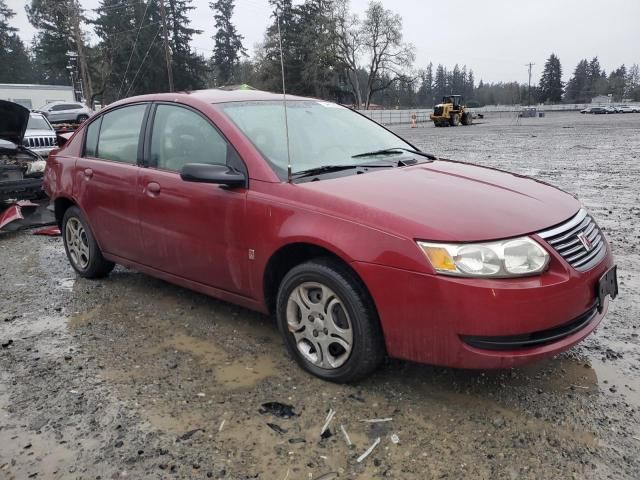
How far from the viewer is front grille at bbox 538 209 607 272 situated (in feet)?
8.60

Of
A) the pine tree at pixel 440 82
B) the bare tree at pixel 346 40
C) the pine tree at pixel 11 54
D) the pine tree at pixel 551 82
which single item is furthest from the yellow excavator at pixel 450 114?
the pine tree at pixel 440 82

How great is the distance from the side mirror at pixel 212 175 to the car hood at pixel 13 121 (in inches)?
228

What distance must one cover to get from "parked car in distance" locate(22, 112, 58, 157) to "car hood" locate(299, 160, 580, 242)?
31.5ft

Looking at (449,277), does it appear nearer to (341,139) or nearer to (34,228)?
(341,139)

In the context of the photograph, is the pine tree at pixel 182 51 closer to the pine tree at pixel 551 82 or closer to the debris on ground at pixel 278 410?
the debris on ground at pixel 278 410

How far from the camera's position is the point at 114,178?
4.21m

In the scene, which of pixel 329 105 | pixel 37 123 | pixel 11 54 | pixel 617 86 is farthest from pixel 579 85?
pixel 329 105

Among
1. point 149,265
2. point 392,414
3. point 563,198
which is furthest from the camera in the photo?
point 149,265

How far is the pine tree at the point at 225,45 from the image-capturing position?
72875 millimetres

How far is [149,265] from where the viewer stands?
4.11 m

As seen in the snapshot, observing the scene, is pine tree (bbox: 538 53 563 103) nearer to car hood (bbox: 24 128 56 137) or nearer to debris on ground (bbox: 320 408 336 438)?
car hood (bbox: 24 128 56 137)

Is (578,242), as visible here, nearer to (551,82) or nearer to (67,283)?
(67,283)

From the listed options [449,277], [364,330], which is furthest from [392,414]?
[449,277]

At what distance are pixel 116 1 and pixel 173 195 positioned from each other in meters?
57.8
